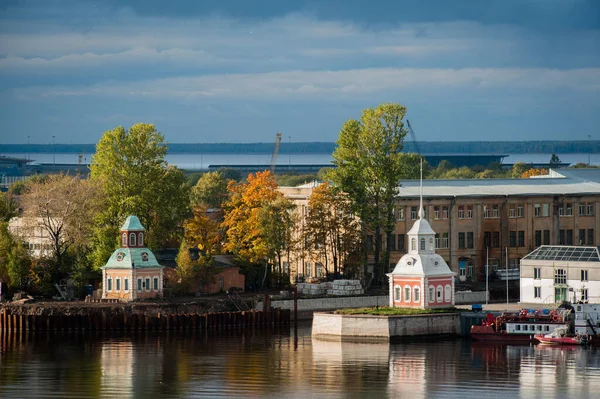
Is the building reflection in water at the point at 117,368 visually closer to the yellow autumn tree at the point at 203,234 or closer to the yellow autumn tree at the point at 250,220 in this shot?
the yellow autumn tree at the point at 203,234

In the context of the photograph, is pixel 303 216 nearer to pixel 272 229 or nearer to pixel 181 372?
pixel 272 229

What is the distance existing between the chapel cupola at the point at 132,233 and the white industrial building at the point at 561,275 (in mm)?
30034

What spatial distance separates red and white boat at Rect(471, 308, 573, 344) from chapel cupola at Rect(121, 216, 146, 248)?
29040 millimetres

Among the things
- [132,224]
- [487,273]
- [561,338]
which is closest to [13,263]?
[132,224]

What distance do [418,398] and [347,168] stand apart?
5583 cm

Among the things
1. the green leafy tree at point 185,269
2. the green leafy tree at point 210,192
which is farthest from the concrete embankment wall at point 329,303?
the green leafy tree at point 210,192

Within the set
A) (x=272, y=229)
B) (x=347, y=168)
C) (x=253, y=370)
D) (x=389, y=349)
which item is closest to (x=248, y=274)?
(x=272, y=229)

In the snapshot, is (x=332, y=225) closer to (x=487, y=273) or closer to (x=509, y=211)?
(x=487, y=273)

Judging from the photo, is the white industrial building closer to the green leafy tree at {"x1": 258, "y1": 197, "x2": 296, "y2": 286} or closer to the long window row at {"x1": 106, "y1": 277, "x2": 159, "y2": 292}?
the green leafy tree at {"x1": 258, "y1": 197, "x2": 296, "y2": 286}

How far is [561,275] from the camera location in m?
129

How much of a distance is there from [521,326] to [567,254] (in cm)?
1466

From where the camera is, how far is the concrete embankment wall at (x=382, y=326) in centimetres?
11694

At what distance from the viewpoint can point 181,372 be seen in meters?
101

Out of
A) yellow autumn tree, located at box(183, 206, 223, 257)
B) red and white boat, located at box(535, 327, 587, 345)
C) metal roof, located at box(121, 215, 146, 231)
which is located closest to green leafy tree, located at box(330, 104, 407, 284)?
yellow autumn tree, located at box(183, 206, 223, 257)
